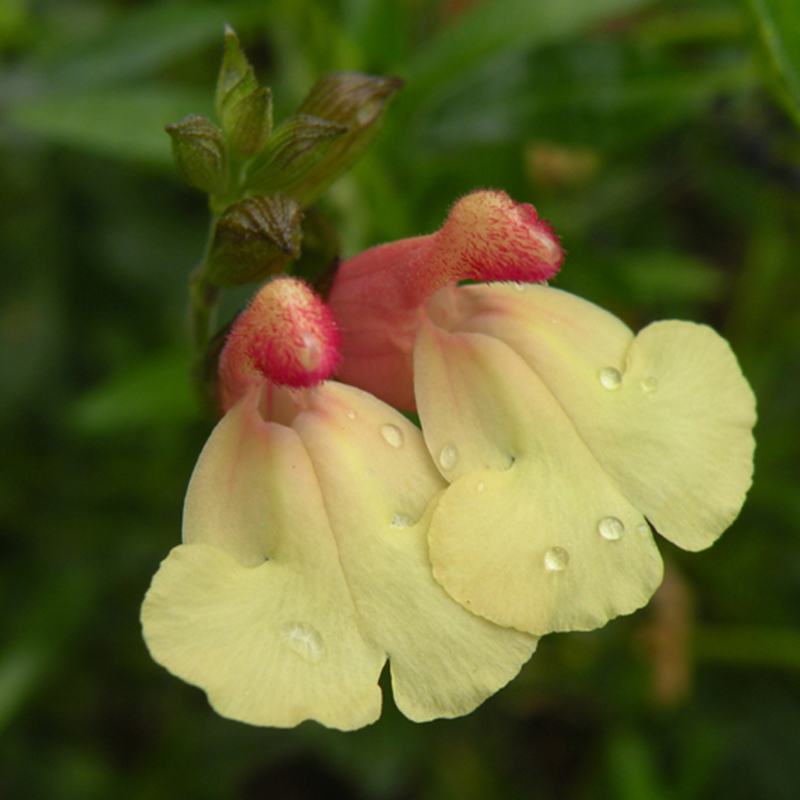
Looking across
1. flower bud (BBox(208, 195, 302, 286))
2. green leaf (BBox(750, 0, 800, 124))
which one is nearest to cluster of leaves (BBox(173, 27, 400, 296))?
flower bud (BBox(208, 195, 302, 286))

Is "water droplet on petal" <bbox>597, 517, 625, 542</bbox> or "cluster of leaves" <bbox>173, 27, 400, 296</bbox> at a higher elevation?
"cluster of leaves" <bbox>173, 27, 400, 296</bbox>

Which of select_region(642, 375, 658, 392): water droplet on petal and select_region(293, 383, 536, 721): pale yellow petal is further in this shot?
select_region(642, 375, 658, 392): water droplet on petal

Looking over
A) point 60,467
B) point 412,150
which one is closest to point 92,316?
point 60,467

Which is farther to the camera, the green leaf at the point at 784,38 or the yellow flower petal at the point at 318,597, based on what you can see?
the green leaf at the point at 784,38

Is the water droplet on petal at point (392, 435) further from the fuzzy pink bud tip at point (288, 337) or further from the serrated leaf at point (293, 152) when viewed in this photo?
the serrated leaf at point (293, 152)

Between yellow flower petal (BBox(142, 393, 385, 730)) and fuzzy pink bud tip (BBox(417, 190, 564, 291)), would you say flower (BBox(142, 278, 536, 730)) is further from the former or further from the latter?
fuzzy pink bud tip (BBox(417, 190, 564, 291))

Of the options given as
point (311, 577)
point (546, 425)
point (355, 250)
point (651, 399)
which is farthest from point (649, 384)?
point (355, 250)

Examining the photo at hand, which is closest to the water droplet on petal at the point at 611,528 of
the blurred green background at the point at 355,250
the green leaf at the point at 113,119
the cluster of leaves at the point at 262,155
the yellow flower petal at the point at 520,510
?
the yellow flower petal at the point at 520,510

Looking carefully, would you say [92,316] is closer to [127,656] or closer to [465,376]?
[127,656]
